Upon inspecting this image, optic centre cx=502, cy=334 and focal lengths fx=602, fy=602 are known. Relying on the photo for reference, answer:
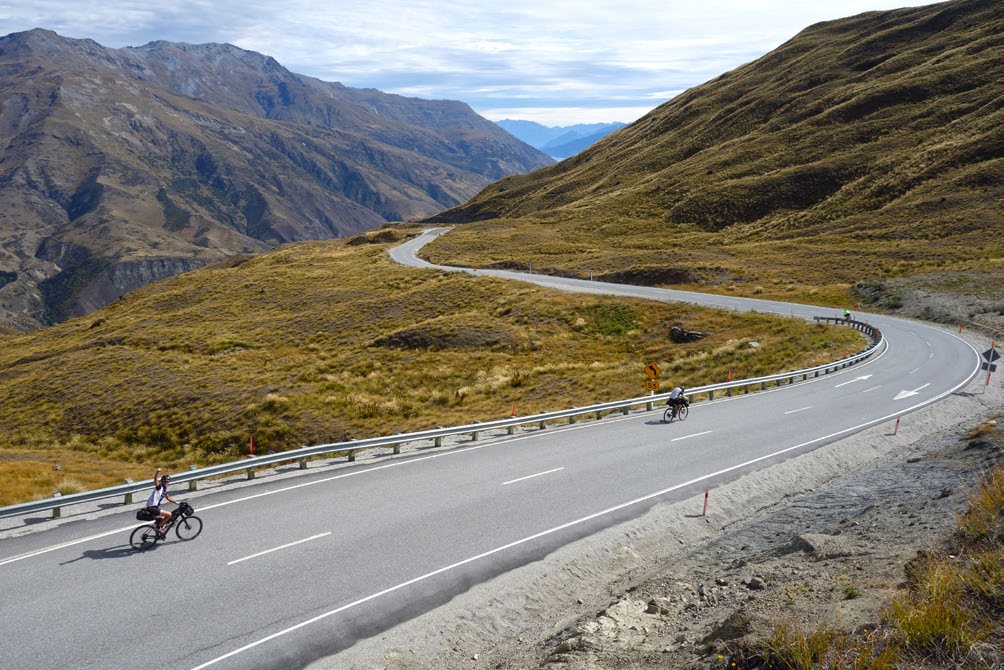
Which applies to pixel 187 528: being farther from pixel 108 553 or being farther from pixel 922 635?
pixel 922 635

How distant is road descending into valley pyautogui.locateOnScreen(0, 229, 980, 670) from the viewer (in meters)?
8.94

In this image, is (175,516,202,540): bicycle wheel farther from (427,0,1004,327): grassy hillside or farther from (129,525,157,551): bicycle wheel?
(427,0,1004,327): grassy hillside

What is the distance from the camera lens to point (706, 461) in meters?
17.5

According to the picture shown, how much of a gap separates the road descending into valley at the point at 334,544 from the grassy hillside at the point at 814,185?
41656 millimetres

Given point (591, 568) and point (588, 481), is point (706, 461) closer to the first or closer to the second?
point (588, 481)

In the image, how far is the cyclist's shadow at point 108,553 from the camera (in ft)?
37.0

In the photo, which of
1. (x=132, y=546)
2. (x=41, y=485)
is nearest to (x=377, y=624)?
(x=132, y=546)

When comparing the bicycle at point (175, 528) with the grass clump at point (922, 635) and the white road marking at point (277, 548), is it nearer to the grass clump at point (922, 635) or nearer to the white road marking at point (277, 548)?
the white road marking at point (277, 548)

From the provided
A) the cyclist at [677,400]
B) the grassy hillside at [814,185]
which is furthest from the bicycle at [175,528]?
the grassy hillside at [814,185]

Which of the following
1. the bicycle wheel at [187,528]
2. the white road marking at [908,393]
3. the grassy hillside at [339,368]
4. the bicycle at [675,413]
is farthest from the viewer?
the grassy hillside at [339,368]

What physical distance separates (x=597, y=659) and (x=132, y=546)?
30.3 ft

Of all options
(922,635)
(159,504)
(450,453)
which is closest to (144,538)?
(159,504)

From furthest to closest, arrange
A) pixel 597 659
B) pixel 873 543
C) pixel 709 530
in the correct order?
pixel 709 530 → pixel 873 543 → pixel 597 659

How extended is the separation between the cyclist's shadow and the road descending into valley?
0.13 ft
